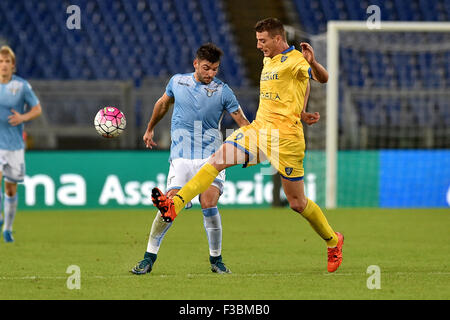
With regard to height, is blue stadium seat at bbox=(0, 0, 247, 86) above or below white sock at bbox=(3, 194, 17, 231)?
above

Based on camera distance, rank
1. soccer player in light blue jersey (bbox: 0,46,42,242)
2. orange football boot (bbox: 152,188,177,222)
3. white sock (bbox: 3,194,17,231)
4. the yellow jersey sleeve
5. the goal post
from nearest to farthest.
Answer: orange football boot (bbox: 152,188,177,222)
the yellow jersey sleeve
soccer player in light blue jersey (bbox: 0,46,42,242)
white sock (bbox: 3,194,17,231)
the goal post

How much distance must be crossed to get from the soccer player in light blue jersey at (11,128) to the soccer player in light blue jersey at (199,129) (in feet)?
9.65

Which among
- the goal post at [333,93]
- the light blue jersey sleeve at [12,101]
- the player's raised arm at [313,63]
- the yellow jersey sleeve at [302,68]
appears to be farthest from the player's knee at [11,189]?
the goal post at [333,93]

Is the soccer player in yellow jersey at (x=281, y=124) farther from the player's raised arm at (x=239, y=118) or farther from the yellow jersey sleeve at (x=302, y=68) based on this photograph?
the player's raised arm at (x=239, y=118)

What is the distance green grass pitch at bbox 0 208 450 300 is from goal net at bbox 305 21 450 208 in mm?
731

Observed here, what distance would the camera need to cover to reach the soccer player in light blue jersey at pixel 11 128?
9.44 metres

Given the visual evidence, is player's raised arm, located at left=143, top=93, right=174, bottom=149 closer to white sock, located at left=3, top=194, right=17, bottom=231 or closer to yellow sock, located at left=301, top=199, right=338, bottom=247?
yellow sock, located at left=301, top=199, right=338, bottom=247

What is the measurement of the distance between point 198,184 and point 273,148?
2.30 feet

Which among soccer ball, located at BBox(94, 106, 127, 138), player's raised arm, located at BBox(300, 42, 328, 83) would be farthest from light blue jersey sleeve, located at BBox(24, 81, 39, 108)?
player's raised arm, located at BBox(300, 42, 328, 83)

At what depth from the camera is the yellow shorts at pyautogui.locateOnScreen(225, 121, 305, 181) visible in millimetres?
6613

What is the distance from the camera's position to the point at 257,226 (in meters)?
11.1

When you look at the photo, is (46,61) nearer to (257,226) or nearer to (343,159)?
(343,159)
